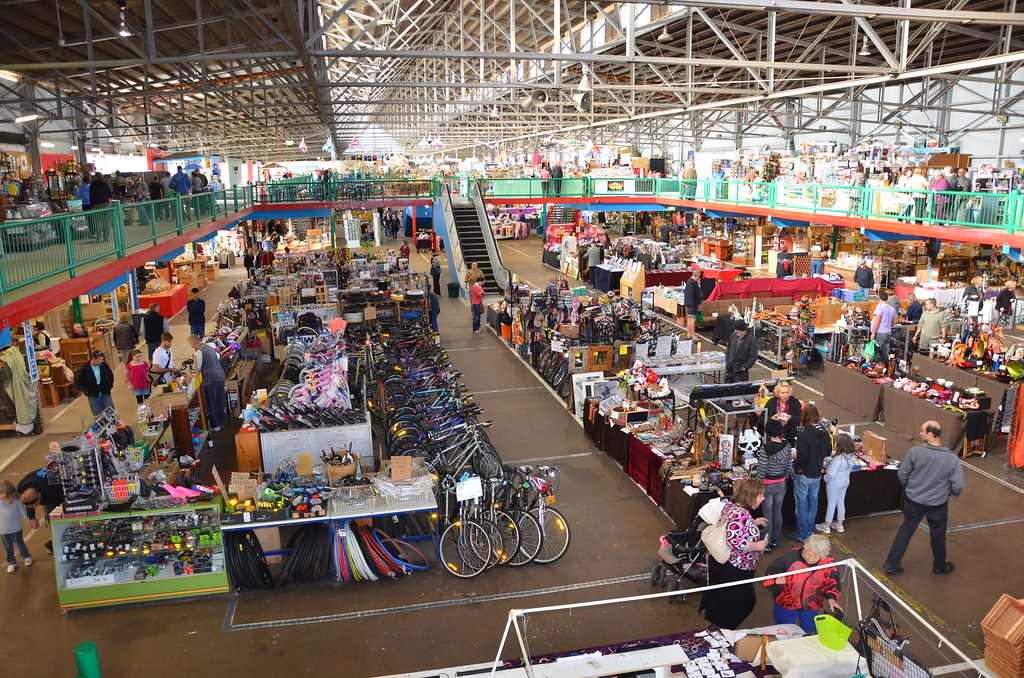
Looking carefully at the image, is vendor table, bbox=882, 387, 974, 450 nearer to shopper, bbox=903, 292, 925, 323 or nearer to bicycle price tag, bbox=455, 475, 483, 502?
shopper, bbox=903, 292, 925, 323

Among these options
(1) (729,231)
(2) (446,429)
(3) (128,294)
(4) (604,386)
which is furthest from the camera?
A: (1) (729,231)

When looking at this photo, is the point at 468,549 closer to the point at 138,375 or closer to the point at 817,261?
the point at 138,375

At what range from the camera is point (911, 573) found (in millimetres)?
7246

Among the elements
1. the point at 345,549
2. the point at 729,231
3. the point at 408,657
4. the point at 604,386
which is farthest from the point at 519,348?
the point at 729,231

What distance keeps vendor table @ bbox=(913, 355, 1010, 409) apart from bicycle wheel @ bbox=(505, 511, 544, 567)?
7.33 m

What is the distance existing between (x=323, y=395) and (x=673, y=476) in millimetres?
4384

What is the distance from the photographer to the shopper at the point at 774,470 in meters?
7.29

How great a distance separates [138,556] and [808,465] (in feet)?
22.0

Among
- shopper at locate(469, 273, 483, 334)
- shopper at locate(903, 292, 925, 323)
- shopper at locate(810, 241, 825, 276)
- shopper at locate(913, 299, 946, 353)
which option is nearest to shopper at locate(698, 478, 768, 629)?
shopper at locate(913, 299, 946, 353)

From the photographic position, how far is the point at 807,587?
17.9ft

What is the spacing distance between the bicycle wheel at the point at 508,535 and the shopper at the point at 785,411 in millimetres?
2938

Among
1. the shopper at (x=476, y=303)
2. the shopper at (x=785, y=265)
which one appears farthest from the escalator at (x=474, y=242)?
the shopper at (x=785, y=265)

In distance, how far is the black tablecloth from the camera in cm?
802

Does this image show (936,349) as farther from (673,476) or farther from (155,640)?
(155,640)
